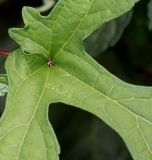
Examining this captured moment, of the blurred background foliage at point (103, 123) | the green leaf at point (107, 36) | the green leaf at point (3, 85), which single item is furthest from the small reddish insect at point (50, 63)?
the blurred background foliage at point (103, 123)

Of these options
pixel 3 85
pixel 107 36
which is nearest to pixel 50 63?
pixel 3 85

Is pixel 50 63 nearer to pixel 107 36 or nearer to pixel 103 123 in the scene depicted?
pixel 107 36

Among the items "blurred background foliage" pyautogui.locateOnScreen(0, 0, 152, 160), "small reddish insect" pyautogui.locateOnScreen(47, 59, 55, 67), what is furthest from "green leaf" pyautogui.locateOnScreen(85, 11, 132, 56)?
"small reddish insect" pyautogui.locateOnScreen(47, 59, 55, 67)

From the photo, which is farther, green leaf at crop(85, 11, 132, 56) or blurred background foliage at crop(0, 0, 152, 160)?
blurred background foliage at crop(0, 0, 152, 160)

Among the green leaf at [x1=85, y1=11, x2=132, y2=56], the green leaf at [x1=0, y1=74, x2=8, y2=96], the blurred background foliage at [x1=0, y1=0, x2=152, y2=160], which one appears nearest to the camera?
the green leaf at [x1=0, y1=74, x2=8, y2=96]

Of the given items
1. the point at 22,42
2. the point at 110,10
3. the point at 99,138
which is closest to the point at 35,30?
the point at 22,42

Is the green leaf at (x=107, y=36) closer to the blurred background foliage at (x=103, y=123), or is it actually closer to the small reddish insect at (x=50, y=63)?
the blurred background foliage at (x=103, y=123)

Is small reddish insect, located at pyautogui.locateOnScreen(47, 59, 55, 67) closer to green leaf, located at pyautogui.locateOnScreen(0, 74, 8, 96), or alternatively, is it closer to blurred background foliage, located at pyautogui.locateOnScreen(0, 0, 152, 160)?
green leaf, located at pyautogui.locateOnScreen(0, 74, 8, 96)

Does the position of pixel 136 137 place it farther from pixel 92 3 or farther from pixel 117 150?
pixel 117 150

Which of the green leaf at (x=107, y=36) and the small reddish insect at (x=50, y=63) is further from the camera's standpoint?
the green leaf at (x=107, y=36)

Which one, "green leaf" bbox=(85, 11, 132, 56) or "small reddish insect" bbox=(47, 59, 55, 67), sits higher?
"green leaf" bbox=(85, 11, 132, 56)

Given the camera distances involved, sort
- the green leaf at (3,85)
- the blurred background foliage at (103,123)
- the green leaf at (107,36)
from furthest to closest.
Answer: the blurred background foliage at (103,123) → the green leaf at (107,36) → the green leaf at (3,85)
